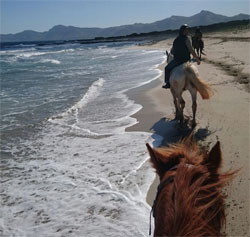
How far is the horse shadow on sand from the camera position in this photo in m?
5.56

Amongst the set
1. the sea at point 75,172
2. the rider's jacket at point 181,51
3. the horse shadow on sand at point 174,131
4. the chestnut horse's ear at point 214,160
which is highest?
the rider's jacket at point 181,51

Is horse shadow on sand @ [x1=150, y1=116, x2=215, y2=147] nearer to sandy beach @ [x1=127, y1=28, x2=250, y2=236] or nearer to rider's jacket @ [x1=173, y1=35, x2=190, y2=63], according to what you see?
sandy beach @ [x1=127, y1=28, x2=250, y2=236]

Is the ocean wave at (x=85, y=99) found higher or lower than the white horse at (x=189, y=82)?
lower

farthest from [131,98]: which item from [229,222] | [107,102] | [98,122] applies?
[229,222]

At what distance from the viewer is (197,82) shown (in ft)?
19.4

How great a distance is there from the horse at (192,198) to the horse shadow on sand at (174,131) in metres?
3.72

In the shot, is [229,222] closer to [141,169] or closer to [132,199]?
[132,199]

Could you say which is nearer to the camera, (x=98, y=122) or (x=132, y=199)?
(x=132, y=199)

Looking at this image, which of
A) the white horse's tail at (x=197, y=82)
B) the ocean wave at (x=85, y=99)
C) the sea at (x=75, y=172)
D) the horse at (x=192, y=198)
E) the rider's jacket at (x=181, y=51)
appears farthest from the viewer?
the ocean wave at (x=85, y=99)

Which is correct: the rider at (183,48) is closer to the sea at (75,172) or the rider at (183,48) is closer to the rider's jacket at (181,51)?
the rider's jacket at (181,51)

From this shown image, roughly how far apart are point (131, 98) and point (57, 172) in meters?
5.33

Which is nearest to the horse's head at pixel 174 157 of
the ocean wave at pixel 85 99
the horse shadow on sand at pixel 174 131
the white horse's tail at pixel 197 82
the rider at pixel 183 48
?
the horse shadow on sand at pixel 174 131

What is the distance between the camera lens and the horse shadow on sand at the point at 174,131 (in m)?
5.56

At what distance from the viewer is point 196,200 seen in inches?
52.4
